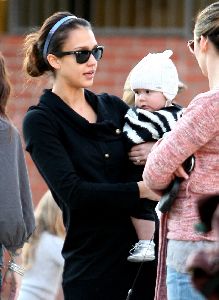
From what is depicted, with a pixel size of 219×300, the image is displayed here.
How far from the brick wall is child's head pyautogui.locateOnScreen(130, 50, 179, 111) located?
3.98 meters

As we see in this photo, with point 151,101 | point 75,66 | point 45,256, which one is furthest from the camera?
point 45,256

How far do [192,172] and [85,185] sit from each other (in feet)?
2.24

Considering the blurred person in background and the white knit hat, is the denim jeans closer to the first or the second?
the white knit hat

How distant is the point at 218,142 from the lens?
163 inches

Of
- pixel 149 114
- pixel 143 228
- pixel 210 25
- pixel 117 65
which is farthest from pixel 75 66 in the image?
pixel 117 65

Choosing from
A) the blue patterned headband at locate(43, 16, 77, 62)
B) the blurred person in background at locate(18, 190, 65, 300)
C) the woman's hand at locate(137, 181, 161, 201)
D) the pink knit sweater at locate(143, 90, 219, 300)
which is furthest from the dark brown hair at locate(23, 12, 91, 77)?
the blurred person in background at locate(18, 190, 65, 300)

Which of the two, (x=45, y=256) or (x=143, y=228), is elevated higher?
(x=143, y=228)

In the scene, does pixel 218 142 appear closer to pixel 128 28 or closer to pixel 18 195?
pixel 18 195

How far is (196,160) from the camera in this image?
4.19 m

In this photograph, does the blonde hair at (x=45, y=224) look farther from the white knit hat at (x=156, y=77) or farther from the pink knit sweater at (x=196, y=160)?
the pink knit sweater at (x=196, y=160)

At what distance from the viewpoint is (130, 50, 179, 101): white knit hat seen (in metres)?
5.12

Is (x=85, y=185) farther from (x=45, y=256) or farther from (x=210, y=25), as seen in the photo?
(x=45, y=256)

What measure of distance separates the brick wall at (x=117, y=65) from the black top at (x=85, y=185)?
4.35 meters

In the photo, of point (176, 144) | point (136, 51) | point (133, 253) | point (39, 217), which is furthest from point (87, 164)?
point (136, 51)
